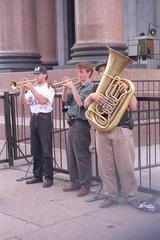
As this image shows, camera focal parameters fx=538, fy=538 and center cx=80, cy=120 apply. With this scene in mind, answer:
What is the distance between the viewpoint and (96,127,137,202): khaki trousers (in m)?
6.57

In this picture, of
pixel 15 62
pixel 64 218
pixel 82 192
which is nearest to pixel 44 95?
pixel 82 192

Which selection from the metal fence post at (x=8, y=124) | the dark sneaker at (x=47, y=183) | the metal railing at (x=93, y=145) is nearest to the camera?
the metal railing at (x=93, y=145)

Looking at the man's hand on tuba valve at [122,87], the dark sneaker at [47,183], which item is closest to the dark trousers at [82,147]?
the dark sneaker at [47,183]

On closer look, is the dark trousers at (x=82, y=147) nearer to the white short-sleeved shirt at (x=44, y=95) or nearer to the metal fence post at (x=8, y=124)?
the white short-sleeved shirt at (x=44, y=95)

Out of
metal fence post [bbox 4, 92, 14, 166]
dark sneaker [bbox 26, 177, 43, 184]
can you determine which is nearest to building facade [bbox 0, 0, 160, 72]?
metal fence post [bbox 4, 92, 14, 166]

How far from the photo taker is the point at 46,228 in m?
6.03

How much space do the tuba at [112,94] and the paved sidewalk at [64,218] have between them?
105cm

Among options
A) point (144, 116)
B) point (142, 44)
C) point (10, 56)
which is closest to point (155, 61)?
point (142, 44)

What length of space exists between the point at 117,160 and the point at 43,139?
167cm

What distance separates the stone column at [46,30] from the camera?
16.9 m

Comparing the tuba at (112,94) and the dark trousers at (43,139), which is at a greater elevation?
the tuba at (112,94)

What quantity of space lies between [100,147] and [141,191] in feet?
3.12

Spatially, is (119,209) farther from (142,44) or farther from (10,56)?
(142,44)

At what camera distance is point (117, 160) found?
21.7 ft
